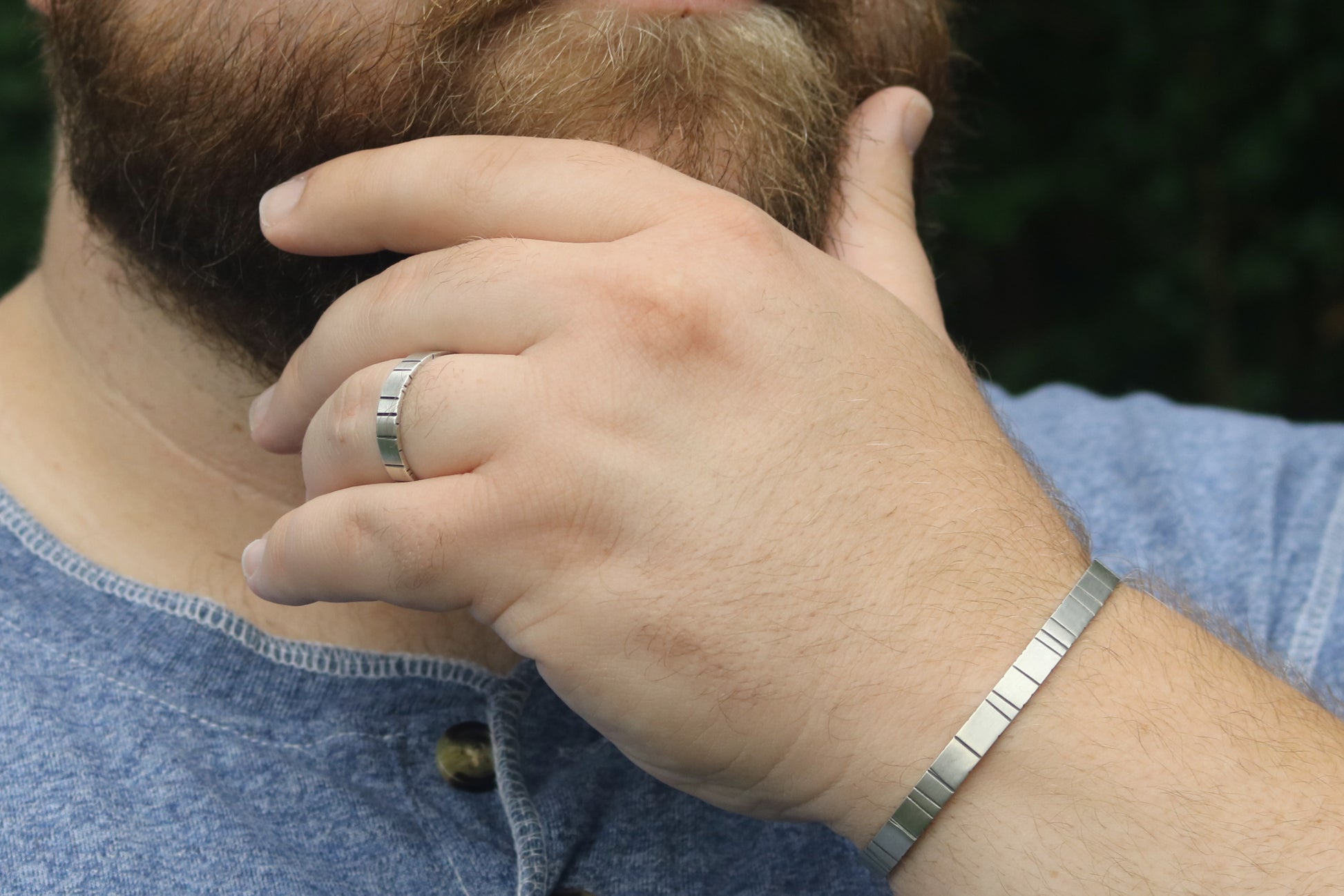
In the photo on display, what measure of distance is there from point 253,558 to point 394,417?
0.24m

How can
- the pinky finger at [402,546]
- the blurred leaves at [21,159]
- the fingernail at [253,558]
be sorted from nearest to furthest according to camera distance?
1. the pinky finger at [402,546]
2. the fingernail at [253,558]
3. the blurred leaves at [21,159]

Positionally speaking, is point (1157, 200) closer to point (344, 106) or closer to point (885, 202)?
point (885, 202)

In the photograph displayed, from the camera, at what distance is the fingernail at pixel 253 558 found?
117 cm

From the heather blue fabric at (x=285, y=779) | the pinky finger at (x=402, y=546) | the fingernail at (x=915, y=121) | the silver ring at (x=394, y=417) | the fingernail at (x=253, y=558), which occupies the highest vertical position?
the fingernail at (x=915, y=121)

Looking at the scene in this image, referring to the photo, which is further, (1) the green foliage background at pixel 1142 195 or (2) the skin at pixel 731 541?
(1) the green foliage background at pixel 1142 195

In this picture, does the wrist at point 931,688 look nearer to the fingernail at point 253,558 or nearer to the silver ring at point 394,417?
the silver ring at point 394,417

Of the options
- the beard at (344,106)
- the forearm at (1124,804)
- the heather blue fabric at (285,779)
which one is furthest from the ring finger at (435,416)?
the forearm at (1124,804)

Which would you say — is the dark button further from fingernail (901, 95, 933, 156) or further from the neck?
fingernail (901, 95, 933, 156)

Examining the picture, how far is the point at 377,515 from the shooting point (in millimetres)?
1064

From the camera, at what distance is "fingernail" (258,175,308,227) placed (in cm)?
121

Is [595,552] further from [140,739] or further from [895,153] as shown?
[895,153]

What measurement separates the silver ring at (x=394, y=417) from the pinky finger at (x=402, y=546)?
0.8 inches

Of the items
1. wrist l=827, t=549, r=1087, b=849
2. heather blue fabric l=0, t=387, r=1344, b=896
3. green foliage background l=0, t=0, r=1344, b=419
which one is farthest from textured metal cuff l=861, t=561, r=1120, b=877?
green foliage background l=0, t=0, r=1344, b=419

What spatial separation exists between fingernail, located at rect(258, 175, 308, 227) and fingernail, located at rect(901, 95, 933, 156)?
74cm
